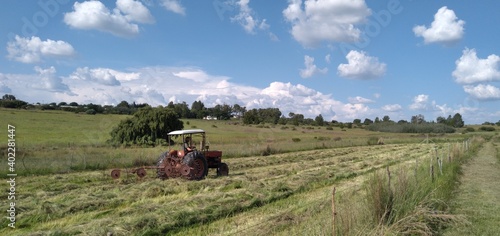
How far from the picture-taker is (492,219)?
30.8 ft

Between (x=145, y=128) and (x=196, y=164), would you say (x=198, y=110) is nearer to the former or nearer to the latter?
(x=145, y=128)

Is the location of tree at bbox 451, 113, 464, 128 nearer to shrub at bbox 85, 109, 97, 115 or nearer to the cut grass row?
shrub at bbox 85, 109, 97, 115

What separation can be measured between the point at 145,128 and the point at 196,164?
25569mm

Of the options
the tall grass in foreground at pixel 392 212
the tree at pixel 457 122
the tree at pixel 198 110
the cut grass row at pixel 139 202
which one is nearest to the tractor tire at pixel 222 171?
the cut grass row at pixel 139 202

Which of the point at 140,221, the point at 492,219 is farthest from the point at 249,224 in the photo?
the point at 492,219

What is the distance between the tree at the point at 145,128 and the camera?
3888cm

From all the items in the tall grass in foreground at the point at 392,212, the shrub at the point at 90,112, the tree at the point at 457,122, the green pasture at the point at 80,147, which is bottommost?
the green pasture at the point at 80,147

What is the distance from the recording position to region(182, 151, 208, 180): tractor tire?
48.7ft

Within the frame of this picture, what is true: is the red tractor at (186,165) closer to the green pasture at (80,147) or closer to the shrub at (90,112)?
the green pasture at (80,147)

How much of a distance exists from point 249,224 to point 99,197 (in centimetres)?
484

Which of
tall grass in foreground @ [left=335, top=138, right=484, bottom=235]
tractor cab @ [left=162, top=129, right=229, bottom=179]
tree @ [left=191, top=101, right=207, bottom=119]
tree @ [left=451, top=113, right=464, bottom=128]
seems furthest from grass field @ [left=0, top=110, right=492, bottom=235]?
tree @ [left=451, top=113, right=464, bottom=128]

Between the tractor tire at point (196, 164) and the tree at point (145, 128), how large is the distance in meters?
24.5

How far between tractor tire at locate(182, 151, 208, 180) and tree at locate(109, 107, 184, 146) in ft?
80.3

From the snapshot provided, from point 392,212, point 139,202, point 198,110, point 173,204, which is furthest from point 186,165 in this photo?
point 198,110
